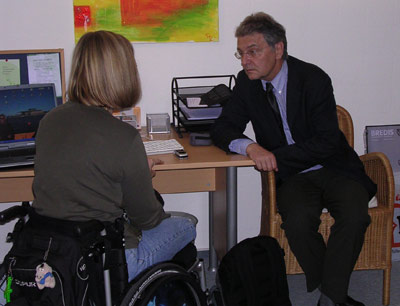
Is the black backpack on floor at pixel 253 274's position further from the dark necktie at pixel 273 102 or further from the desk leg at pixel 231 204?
the dark necktie at pixel 273 102

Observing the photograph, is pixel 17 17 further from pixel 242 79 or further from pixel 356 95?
pixel 356 95

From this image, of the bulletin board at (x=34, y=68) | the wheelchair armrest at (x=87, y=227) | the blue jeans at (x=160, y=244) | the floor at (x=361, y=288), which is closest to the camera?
the wheelchair armrest at (x=87, y=227)

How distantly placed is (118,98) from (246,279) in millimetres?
1028

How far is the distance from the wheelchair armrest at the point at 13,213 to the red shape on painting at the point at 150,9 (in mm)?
1399

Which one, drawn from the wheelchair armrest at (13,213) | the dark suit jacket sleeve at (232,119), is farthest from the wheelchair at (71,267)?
the dark suit jacket sleeve at (232,119)

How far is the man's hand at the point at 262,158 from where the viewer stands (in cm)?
239

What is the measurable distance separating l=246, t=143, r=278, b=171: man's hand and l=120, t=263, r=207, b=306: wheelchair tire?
0.61 metres

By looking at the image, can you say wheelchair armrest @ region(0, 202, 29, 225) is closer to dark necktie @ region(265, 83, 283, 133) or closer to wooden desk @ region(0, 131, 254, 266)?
wooden desk @ region(0, 131, 254, 266)

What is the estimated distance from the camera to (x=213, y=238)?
3109 mm

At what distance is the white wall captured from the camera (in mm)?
2885

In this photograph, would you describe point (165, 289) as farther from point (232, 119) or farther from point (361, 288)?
point (361, 288)

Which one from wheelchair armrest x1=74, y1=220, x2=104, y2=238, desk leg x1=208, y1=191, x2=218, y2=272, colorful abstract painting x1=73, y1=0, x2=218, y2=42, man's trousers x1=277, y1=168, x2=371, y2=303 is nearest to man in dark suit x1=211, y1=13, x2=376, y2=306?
man's trousers x1=277, y1=168, x2=371, y2=303

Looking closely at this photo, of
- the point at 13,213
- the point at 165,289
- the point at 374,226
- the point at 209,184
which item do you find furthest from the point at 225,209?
the point at 13,213

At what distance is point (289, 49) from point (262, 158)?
3.14ft
